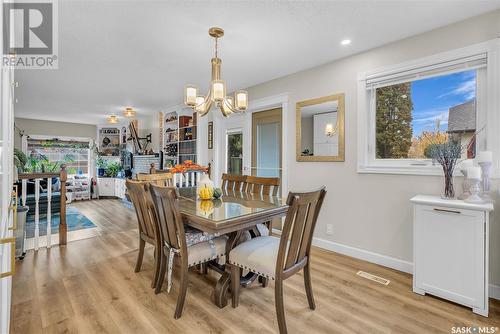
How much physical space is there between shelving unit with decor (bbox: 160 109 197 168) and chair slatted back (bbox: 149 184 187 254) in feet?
11.2

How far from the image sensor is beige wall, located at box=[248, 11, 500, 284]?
2.23 m

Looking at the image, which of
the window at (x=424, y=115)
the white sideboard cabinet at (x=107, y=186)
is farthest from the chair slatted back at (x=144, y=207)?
the white sideboard cabinet at (x=107, y=186)

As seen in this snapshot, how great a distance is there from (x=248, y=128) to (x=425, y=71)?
8.41 ft

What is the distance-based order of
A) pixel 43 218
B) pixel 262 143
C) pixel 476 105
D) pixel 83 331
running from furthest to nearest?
1. pixel 43 218
2. pixel 262 143
3. pixel 476 105
4. pixel 83 331

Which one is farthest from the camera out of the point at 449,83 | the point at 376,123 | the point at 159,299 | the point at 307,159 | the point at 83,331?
the point at 307,159

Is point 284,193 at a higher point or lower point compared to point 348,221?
higher

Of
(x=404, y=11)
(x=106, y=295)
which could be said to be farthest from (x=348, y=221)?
(x=106, y=295)

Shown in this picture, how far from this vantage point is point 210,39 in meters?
2.50

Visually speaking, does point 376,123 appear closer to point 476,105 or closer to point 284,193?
point 476,105

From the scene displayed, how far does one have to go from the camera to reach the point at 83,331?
1.63 meters

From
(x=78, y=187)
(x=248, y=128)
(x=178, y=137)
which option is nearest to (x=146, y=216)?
(x=248, y=128)

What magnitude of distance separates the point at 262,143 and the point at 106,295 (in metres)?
2.89

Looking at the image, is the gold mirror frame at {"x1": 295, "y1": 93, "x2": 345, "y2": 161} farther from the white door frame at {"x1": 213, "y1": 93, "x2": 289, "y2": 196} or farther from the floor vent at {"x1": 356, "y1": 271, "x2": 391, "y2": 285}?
the floor vent at {"x1": 356, "y1": 271, "x2": 391, "y2": 285}

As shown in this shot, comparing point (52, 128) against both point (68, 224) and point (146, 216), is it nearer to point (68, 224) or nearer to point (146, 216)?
point (68, 224)
